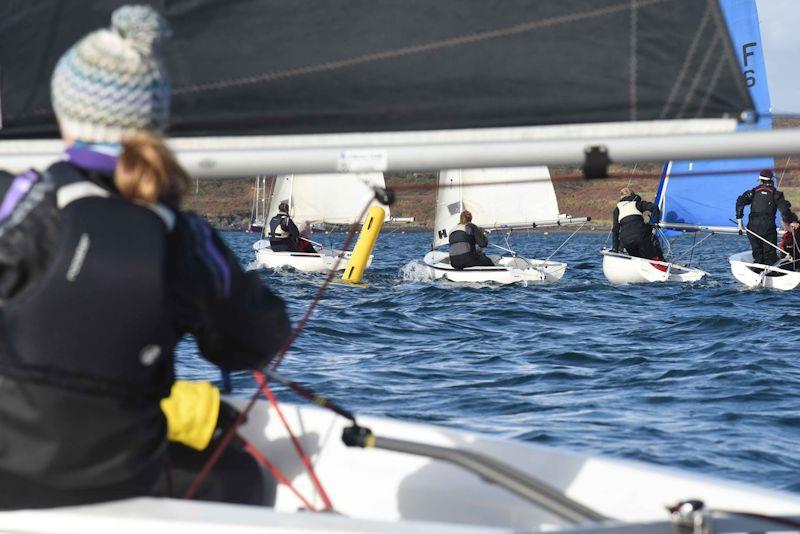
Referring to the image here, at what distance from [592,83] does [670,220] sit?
61.0 ft

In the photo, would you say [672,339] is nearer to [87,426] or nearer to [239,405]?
[239,405]

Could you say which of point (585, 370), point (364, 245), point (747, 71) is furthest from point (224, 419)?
point (364, 245)

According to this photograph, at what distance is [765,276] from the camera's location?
15320 mm

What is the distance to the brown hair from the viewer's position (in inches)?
74.3

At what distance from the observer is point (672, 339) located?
9.80m

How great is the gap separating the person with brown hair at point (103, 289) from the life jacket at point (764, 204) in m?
14.1

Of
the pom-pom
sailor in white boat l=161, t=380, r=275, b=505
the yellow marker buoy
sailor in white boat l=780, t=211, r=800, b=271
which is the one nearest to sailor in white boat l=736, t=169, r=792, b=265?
Result: sailor in white boat l=780, t=211, r=800, b=271

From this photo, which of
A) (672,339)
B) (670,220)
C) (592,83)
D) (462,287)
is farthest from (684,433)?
(670,220)

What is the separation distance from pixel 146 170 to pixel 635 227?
52.9ft

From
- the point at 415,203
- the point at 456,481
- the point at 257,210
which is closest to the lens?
the point at 456,481

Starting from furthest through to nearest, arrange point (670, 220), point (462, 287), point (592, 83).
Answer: point (670, 220) → point (462, 287) → point (592, 83)

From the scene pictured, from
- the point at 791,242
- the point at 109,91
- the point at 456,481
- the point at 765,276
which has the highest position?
the point at 109,91

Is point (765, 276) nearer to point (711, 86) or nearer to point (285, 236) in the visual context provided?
point (285, 236)

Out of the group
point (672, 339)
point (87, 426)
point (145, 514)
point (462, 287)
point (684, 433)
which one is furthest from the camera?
point (462, 287)
